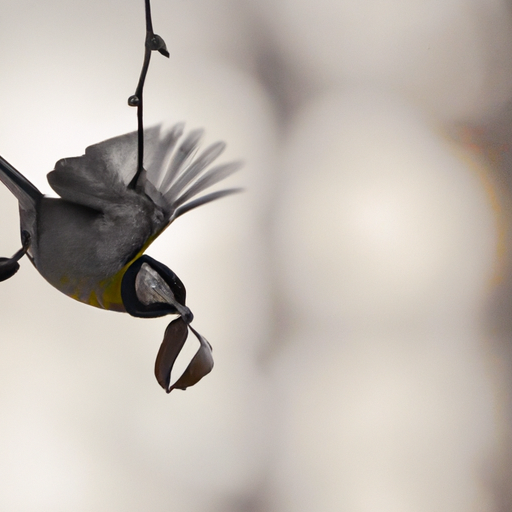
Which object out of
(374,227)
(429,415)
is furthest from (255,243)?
(429,415)

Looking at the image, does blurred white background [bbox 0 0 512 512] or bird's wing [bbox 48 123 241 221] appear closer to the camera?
bird's wing [bbox 48 123 241 221]

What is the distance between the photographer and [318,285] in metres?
0.49

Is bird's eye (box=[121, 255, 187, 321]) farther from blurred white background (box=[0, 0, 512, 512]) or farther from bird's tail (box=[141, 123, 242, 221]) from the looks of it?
blurred white background (box=[0, 0, 512, 512])

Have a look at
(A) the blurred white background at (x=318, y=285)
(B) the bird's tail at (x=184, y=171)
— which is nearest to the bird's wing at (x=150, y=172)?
(B) the bird's tail at (x=184, y=171)

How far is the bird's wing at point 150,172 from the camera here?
0.63ft

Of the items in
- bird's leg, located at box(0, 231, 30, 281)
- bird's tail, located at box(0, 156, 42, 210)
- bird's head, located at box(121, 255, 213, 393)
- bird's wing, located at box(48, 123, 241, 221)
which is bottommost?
bird's leg, located at box(0, 231, 30, 281)

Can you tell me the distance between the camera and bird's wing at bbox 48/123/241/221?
0.63 ft

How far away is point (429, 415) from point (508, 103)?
0.28 m

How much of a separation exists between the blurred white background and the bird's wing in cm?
22

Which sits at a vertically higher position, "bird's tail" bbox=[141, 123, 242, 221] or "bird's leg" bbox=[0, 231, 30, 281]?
"bird's tail" bbox=[141, 123, 242, 221]

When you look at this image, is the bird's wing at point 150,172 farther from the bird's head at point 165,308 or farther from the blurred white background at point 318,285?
the blurred white background at point 318,285

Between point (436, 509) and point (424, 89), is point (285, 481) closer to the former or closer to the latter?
point (436, 509)

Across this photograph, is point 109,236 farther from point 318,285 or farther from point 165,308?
point 318,285

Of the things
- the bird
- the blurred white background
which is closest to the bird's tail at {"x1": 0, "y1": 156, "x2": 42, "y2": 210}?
the bird
